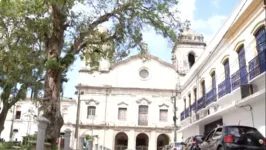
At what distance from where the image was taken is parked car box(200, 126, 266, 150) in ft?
29.9

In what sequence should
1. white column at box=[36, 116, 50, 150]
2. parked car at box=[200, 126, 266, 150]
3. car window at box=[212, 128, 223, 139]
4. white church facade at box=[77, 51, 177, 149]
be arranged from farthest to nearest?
white church facade at box=[77, 51, 177, 149]
white column at box=[36, 116, 50, 150]
car window at box=[212, 128, 223, 139]
parked car at box=[200, 126, 266, 150]

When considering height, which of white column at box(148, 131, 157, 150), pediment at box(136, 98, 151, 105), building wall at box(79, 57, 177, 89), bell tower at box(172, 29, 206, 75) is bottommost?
white column at box(148, 131, 157, 150)

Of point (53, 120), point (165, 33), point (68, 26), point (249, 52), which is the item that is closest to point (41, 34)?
point (68, 26)

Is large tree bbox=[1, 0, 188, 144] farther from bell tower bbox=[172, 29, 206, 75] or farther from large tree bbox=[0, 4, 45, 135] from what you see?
bell tower bbox=[172, 29, 206, 75]

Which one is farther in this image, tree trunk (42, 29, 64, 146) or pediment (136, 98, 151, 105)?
pediment (136, 98, 151, 105)

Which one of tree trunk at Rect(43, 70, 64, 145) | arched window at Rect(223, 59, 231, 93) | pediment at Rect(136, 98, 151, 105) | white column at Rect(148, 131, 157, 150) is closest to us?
tree trunk at Rect(43, 70, 64, 145)

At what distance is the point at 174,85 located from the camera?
146 feet

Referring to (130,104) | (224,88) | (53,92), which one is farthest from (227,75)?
(130,104)

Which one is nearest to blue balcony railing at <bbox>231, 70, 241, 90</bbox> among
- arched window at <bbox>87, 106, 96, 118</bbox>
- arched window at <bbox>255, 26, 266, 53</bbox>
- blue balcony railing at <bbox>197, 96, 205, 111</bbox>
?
arched window at <bbox>255, 26, 266, 53</bbox>

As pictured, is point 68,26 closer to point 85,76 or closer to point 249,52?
point 249,52

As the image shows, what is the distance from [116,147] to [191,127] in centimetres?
2244

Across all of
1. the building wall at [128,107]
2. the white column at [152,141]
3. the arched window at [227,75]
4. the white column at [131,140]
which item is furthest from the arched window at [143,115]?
the arched window at [227,75]

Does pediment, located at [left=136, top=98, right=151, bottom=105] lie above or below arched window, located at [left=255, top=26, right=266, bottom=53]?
above

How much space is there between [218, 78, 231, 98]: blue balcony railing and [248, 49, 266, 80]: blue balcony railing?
2.58 metres
